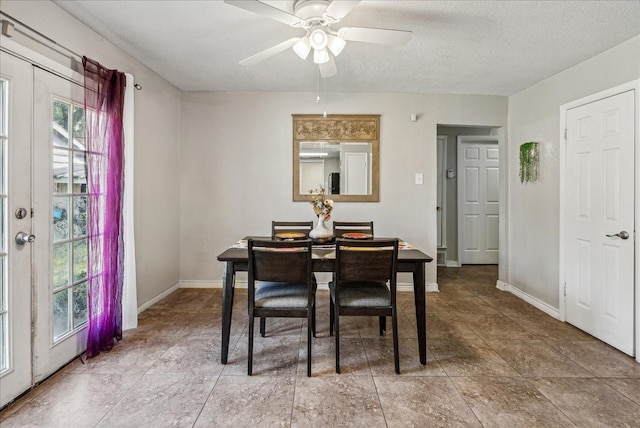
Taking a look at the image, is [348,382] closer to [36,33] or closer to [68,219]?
[68,219]

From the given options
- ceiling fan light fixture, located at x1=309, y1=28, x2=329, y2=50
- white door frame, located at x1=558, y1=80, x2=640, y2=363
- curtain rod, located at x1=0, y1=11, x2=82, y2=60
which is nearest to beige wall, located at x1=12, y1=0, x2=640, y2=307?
white door frame, located at x1=558, y1=80, x2=640, y2=363

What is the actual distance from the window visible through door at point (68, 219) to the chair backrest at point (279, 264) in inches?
50.3

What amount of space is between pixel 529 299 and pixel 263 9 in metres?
3.82

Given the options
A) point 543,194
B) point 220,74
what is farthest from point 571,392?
point 220,74

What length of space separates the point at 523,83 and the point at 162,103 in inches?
154

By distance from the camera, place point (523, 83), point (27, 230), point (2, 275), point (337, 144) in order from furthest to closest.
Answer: point (337, 144)
point (523, 83)
point (27, 230)
point (2, 275)

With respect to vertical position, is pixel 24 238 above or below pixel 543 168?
below

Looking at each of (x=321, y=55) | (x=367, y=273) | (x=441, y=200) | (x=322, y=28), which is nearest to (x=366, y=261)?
(x=367, y=273)

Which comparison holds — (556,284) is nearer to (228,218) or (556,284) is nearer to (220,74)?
(228,218)

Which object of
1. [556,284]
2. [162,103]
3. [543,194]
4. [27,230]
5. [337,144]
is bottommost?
[556,284]

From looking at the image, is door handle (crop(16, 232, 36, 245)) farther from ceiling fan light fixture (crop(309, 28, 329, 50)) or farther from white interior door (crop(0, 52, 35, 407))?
ceiling fan light fixture (crop(309, 28, 329, 50))

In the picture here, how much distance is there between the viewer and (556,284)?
3.22m

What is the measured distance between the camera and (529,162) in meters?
3.57

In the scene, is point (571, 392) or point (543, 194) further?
A: point (543, 194)
